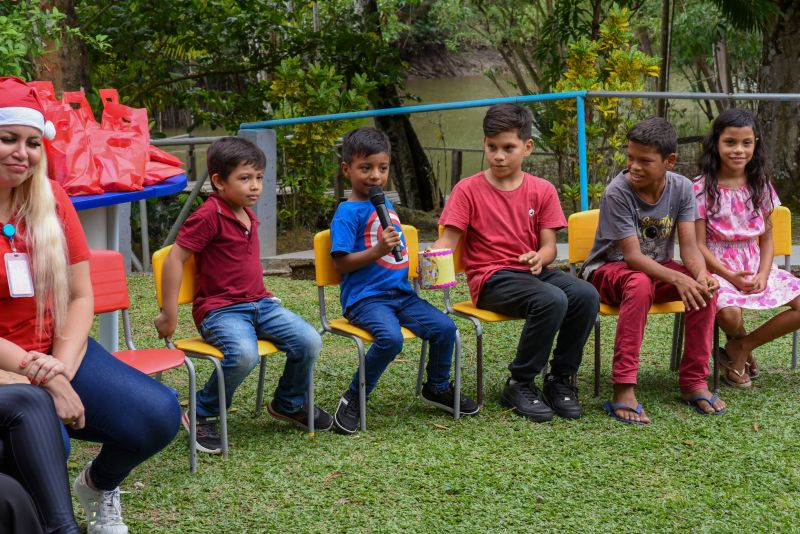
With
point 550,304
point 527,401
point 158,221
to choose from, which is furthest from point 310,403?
point 158,221

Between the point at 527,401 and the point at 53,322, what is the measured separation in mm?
2026

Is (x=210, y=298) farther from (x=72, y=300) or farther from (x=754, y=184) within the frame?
(x=754, y=184)

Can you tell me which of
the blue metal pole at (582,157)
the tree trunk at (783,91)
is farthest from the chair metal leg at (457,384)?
the tree trunk at (783,91)

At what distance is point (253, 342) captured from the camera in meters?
3.81

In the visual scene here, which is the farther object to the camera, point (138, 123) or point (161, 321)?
point (138, 123)

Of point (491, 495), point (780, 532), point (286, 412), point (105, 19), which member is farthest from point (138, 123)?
point (105, 19)

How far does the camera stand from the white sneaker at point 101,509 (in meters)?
3.14

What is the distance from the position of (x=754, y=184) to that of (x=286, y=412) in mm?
→ 2342

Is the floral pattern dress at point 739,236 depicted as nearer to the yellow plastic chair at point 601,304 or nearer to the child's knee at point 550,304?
the yellow plastic chair at point 601,304

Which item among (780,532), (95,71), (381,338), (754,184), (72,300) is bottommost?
(780,532)

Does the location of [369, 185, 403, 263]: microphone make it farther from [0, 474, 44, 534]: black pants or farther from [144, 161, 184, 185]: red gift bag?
[0, 474, 44, 534]: black pants

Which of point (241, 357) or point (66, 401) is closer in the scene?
point (66, 401)

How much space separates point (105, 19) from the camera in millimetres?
8695

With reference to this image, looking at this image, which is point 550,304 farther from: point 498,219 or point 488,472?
point 488,472
